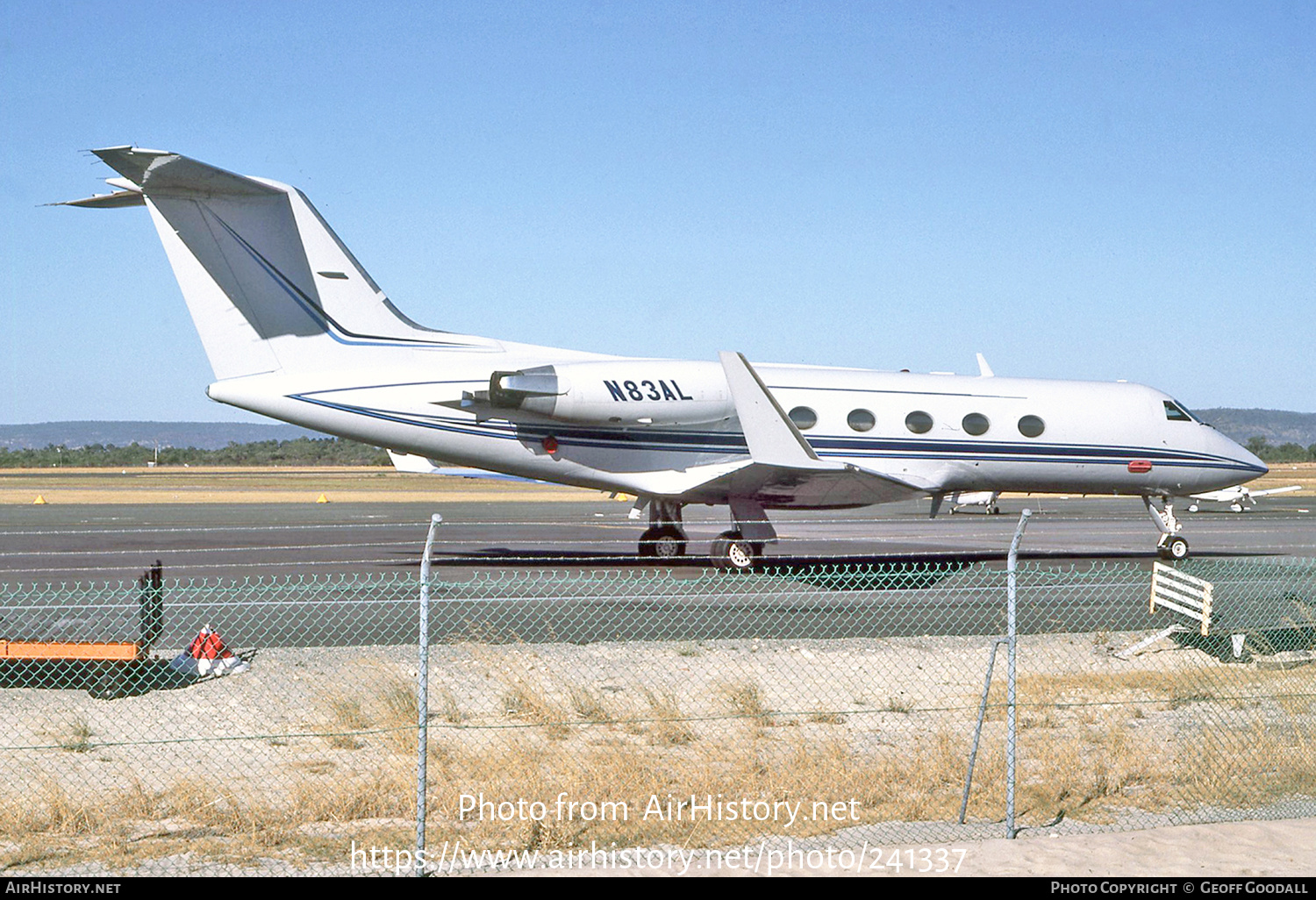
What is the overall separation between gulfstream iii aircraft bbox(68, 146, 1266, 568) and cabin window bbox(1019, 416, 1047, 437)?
3 centimetres

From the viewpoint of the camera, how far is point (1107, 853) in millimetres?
6676

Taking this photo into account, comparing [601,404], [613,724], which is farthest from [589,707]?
Result: [601,404]

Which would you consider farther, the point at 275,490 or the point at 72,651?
the point at 275,490

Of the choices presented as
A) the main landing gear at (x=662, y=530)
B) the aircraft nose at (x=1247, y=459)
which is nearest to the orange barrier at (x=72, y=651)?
the main landing gear at (x=662, y=530)

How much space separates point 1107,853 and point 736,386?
40.8 feet

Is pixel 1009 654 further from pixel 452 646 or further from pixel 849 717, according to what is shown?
pixel 452 646

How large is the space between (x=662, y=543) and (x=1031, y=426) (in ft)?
22.3

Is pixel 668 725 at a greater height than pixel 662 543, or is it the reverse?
pixel 662 543

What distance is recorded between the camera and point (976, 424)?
846 inches

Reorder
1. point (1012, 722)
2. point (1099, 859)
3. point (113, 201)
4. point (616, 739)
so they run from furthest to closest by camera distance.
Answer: point (113, 201), point (616, 739), point (1012, 722), point (1099, 859)

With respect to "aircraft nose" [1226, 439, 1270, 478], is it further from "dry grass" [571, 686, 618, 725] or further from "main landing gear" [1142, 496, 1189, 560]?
"dry grass" [571, 686, 618, 725]

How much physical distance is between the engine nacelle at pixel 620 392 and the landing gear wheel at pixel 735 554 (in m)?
2.21

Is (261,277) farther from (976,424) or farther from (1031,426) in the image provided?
(1031,426)
